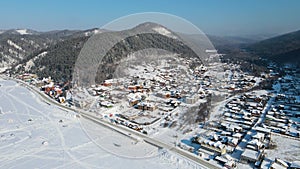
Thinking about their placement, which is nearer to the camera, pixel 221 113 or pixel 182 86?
pixel 221 113

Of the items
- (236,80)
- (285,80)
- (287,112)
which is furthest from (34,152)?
(285,80)

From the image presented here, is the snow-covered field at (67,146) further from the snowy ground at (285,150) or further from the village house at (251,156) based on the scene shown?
the snowy ground at (285,150)

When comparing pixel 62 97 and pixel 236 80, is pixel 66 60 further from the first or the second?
pixel 236 80

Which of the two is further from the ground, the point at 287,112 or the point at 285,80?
the point at 285,80

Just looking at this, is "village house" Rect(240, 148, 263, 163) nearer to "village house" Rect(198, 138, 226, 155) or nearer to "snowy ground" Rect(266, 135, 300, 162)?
"snowy ground" Rect(266, 135, 300, 162)

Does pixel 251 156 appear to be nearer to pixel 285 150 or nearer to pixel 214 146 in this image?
pixel 214 146

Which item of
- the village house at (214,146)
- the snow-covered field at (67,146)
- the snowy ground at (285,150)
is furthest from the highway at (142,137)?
the snowy ground at (285,150)

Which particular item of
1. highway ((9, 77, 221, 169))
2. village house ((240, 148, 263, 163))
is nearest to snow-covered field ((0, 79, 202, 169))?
highway ((9, 77, 221, 169))

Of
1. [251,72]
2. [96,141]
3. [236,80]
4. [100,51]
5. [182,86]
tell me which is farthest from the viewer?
[251,72]
